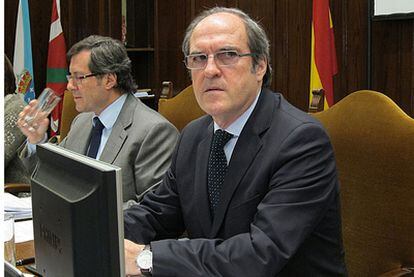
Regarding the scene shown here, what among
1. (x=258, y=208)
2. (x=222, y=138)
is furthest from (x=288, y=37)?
(x=258, y=208)

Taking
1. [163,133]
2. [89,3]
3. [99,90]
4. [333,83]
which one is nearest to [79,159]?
[163,133]

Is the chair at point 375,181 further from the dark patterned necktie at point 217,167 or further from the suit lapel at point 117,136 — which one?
the suit lapel at point 117,136

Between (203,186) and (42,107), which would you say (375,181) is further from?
(42,107)

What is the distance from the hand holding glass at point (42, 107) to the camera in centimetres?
227

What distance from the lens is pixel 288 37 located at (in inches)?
165

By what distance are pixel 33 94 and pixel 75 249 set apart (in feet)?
13.8

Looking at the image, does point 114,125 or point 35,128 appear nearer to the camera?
point 114,125

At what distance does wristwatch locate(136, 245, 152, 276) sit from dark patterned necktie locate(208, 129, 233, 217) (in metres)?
0.32

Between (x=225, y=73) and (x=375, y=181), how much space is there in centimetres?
56

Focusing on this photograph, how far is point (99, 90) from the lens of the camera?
282 centimetres

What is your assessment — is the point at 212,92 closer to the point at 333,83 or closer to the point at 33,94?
the point at 333,83

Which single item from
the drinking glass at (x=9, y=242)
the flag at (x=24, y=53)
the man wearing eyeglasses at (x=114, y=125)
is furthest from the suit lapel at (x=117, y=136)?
the flag at (x=24, y=53)

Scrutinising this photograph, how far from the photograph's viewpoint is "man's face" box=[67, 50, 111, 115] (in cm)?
282

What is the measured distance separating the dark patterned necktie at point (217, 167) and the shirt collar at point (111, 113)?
38.7 inches
